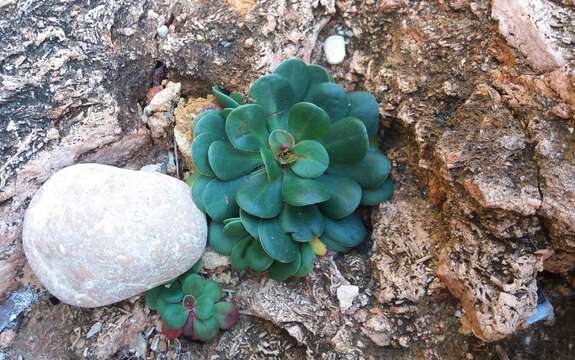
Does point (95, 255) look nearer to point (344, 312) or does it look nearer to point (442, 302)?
point (344, 312)

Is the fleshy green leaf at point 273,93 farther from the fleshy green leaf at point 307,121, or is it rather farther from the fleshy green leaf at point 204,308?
the fleshy green leaf at point 204,308

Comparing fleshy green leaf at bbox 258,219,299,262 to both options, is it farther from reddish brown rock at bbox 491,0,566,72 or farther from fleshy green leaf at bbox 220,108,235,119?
reddish brown rock at bbox 491,0,566,72

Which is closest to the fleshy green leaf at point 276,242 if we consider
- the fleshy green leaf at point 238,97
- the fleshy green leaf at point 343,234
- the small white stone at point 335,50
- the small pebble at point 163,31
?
the fleshy green leaf at point 343,234

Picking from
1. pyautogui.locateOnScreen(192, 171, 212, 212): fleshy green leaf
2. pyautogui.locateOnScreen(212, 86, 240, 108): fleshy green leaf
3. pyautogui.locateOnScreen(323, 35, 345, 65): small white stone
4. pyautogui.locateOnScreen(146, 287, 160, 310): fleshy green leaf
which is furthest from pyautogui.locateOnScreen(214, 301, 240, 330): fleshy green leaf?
pyautogui.locateOnScreen(323, 35, 345, 65): small white stone

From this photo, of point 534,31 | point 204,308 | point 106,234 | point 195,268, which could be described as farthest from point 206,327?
point 534,31

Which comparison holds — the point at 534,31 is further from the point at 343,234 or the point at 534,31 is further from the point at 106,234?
the point at 106,234

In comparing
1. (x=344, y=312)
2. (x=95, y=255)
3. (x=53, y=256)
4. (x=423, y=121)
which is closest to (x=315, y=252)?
(x=344, y=312)
